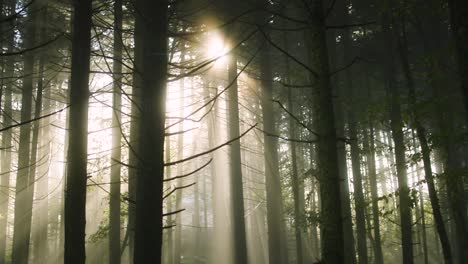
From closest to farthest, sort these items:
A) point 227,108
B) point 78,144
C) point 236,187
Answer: point 78,144
point 236,187
point 227,108

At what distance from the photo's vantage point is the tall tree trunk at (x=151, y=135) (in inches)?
115

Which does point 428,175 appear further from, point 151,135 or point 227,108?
point 227,108

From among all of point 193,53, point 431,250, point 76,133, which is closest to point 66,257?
point 76,133

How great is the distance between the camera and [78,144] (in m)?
4.92

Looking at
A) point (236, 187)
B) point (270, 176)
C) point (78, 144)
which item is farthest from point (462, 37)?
point (270, 176)

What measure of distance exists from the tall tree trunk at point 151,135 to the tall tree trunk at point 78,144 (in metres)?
2.09

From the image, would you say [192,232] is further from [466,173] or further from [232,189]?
[466,173]

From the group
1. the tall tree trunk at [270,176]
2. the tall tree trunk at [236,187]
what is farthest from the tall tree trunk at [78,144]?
the tall tree trunk at [270,176]

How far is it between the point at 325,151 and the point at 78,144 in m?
2.95

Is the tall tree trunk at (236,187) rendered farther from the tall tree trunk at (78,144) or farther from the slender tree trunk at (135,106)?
the tall tree trunk at (78,144)

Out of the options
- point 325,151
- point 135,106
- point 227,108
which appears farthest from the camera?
point 227,108

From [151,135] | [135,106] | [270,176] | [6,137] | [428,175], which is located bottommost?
[151,135]

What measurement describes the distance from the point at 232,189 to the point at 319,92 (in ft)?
31.3

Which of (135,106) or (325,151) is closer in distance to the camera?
(325,151)
